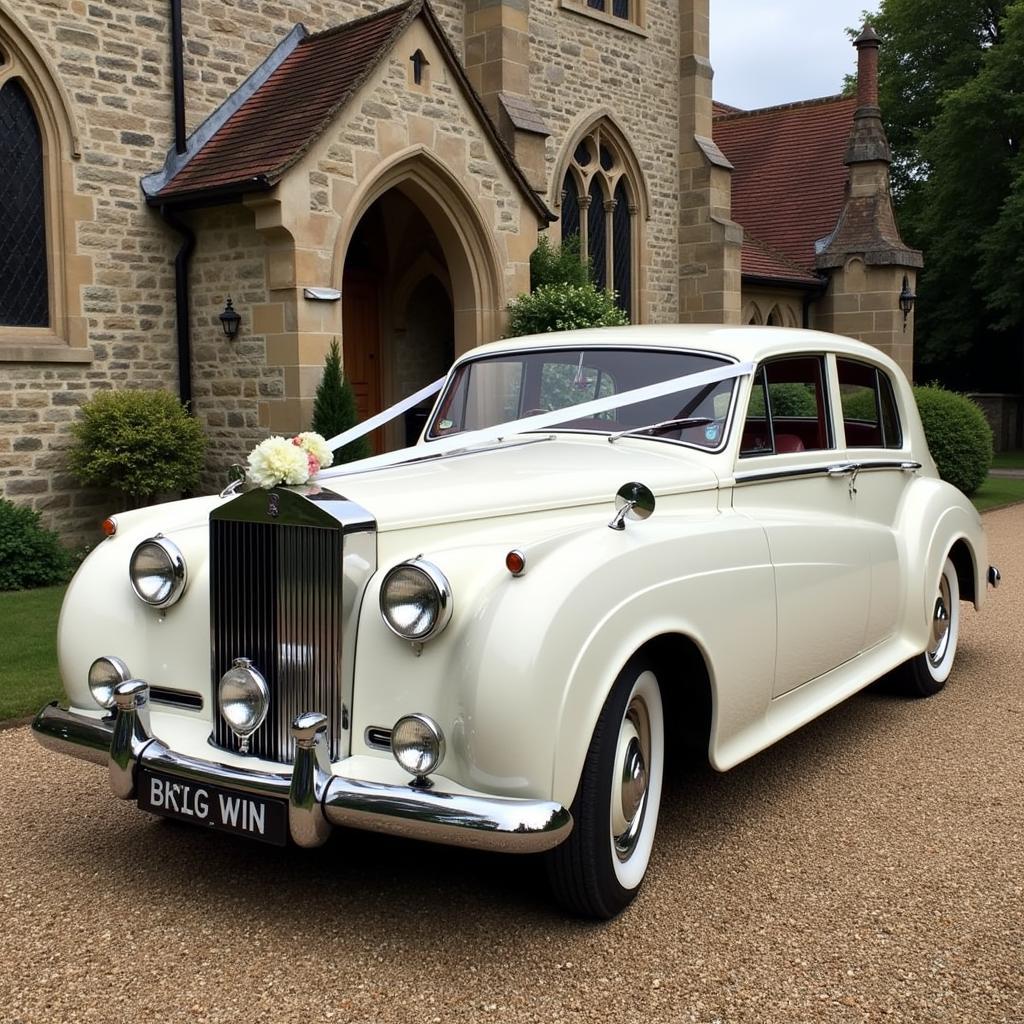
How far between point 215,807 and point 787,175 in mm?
24327

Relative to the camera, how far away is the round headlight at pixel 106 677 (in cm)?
379

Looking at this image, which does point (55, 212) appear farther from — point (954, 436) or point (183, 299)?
point (954, 436)

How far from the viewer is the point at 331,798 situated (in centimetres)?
315

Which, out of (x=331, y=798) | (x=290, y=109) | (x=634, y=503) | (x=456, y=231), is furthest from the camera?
(x=456, y=231)

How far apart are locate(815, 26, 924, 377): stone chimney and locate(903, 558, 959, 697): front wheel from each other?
52.8 feet

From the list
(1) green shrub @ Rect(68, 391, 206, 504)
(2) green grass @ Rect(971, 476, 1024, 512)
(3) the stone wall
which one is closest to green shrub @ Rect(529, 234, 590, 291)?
(3) the stone wall

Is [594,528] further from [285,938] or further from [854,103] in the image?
[854,103]

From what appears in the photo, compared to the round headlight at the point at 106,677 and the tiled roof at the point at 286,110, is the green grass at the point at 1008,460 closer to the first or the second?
the tiled roof at the point at 286,110

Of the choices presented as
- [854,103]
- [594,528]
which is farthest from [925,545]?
[854,103]

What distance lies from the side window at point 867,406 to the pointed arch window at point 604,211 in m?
11.5

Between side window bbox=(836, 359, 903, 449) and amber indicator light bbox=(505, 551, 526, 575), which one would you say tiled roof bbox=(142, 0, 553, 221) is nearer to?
side window bbox=(836, 359, 903, 449)

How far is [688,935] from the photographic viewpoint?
11.2 feet

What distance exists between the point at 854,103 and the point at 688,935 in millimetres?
25353

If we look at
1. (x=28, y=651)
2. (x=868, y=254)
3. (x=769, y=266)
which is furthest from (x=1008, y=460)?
(x=28, y=651)
